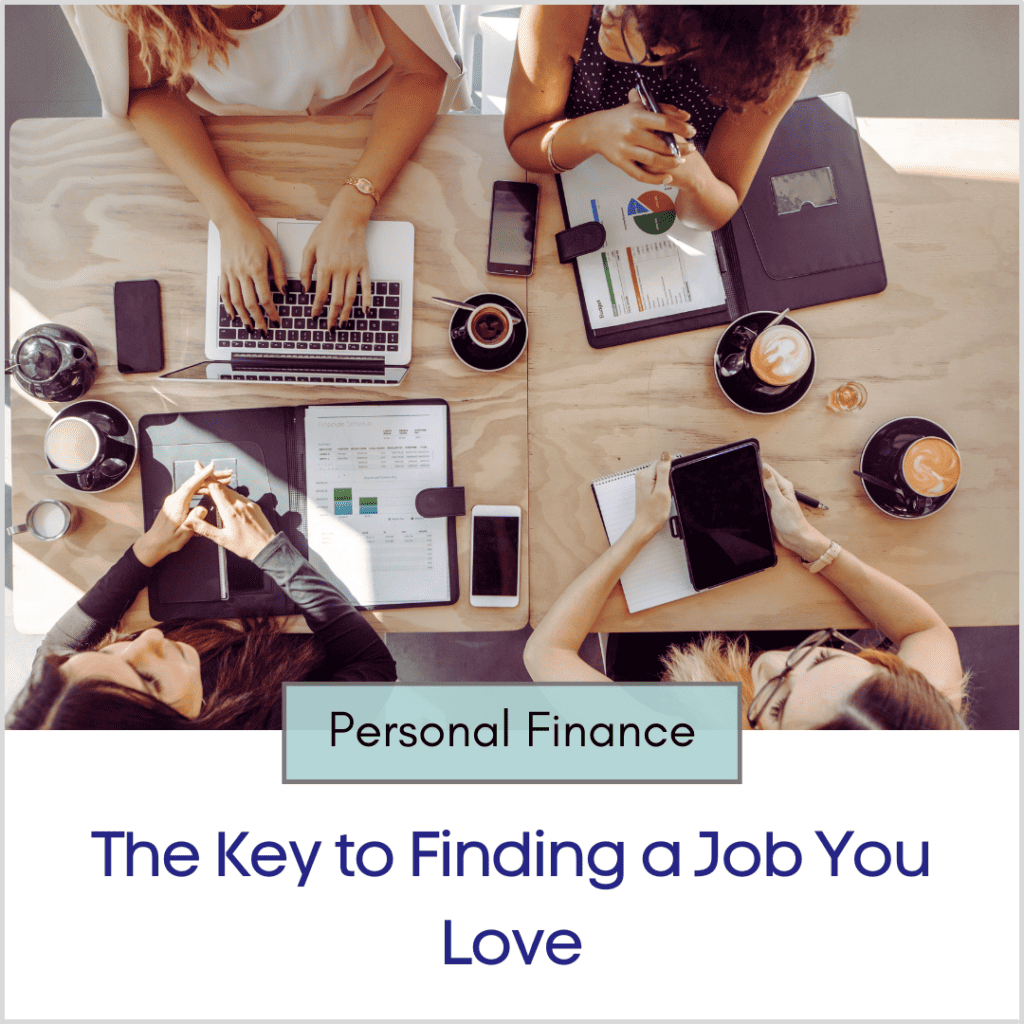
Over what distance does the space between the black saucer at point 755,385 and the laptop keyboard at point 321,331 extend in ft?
1.91

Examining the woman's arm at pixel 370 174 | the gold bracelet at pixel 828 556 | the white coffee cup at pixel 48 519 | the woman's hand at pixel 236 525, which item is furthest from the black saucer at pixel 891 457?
the white coffee cup at pixel 48 519

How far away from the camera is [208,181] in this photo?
3.66 ft

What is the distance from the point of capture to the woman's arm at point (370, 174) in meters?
1.12

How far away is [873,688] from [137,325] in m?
1.45

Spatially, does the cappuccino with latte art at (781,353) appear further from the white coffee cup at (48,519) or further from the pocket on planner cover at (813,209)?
the white coffee cup at (48,519)

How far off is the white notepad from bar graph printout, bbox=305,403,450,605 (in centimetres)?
29

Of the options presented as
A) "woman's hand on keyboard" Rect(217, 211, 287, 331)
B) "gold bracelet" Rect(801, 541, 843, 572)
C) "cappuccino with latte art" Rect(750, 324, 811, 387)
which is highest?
"woman's hand on keyboard" Rect(217, 211, 287, 331)

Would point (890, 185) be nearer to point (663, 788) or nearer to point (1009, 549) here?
point (1009, 549)

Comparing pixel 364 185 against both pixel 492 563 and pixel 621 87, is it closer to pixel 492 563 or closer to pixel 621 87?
pixel 621 87

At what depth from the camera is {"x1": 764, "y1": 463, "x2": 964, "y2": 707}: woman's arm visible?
1147 millimetres

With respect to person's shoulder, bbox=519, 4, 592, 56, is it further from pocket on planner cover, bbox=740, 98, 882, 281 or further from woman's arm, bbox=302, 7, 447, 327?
pocket on planner cover, bbox=740, 98, 882, 281

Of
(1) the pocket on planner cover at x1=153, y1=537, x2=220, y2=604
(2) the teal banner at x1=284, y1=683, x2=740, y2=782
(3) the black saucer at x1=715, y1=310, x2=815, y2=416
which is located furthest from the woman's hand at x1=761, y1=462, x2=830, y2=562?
(1) the pocket on planner cover at x1=153, y1=537, x2=220, y2=604

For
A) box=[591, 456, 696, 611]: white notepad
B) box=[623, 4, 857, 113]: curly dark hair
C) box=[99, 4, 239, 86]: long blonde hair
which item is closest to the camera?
box=[623, 4, 857, 113]: curly dark hair

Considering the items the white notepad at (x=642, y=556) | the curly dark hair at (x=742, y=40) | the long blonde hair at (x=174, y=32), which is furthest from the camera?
the white notepad at (x=642, y=556)
